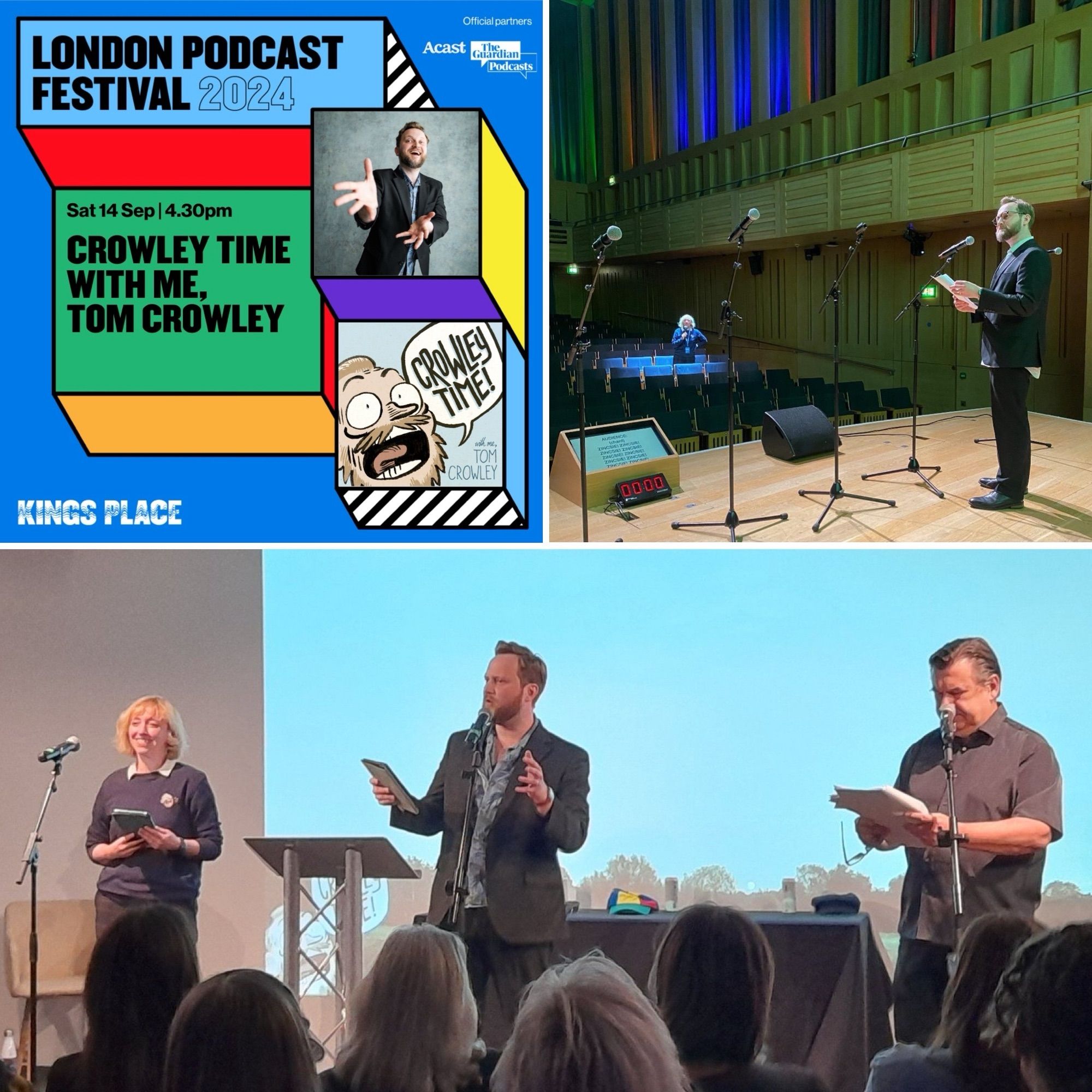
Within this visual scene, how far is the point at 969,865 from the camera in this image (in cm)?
282

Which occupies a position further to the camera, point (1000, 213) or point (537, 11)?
point (1000, 213)

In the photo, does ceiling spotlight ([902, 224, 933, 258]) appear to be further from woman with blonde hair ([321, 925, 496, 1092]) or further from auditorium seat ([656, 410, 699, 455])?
woman with blonde hair ([321, 925, 496, 1092])

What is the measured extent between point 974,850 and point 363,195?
2283 mm

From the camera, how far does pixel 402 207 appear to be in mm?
2490

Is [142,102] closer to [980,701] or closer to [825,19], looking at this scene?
[825,19]

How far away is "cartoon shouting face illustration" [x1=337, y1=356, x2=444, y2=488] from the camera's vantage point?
8.38 feet

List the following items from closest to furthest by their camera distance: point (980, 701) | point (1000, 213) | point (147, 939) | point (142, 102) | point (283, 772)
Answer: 1. point (142, 102)
2. point (147, 939)
3. point (980, 701)
4. point (283, 772)
5. point (1000, 213)

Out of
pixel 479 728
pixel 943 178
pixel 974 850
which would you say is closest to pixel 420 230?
pixel 479 728

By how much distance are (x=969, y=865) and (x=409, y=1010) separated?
1.51m

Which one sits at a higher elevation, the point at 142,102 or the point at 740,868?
the point at 142,102

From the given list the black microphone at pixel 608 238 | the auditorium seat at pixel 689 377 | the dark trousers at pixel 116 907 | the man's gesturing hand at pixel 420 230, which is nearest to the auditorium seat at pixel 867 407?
the auditorium seat at pixel 689 377

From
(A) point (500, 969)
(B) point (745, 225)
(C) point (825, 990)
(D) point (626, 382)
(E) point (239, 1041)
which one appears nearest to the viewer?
(E) point (239, 1041)

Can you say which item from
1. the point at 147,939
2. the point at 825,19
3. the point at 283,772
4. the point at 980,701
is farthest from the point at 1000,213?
the point at 147,939

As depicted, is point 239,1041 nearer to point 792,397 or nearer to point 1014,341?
point 1014,341
